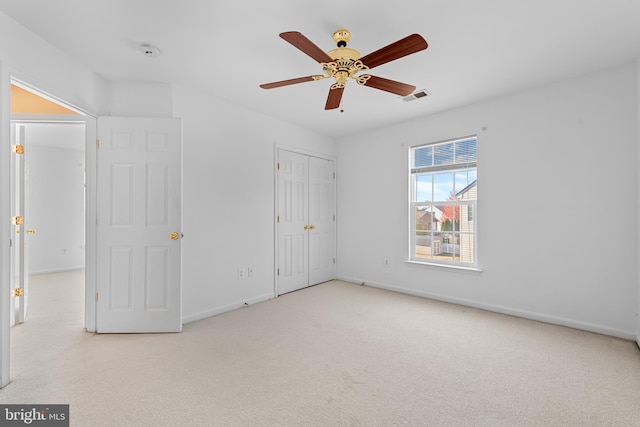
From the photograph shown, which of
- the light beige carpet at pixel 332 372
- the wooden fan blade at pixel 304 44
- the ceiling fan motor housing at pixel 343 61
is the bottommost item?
the light beige carpet at pixel 332 372

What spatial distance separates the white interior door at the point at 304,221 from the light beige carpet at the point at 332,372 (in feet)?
4.14

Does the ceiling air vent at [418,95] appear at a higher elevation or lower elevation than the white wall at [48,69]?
higher

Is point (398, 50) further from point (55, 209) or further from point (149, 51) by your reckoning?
point (55, 209)

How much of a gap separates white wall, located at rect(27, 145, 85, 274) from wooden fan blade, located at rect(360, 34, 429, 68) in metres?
Answer: 7.10

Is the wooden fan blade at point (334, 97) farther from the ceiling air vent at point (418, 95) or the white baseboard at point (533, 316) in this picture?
the white baseboard at point (533, 316)

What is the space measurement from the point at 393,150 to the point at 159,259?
3.54 meters

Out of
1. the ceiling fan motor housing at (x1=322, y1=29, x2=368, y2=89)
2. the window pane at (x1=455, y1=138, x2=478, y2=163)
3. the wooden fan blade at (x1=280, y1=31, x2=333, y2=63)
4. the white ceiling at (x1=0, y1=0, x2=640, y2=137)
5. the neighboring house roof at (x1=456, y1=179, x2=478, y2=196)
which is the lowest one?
the neighboring house roof at (x1=456, y1=179, x2=478, y2=196)

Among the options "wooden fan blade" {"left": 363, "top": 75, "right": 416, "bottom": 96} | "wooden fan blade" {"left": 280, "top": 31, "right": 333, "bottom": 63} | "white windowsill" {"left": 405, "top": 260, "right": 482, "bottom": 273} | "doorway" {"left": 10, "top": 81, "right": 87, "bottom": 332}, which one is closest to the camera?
"wooden fan blade" {"left": 280, "top": 31, "right": 333, "bottom": 63}

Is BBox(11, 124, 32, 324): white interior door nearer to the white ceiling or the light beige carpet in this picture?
the light beige carpet

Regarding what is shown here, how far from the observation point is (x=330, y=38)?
7.65 ft

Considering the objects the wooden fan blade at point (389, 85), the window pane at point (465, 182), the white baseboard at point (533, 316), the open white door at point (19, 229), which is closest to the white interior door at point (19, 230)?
the open white door at point (19, 229)

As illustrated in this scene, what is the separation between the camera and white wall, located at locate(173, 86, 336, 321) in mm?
3311

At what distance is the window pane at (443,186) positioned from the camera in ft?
13.4

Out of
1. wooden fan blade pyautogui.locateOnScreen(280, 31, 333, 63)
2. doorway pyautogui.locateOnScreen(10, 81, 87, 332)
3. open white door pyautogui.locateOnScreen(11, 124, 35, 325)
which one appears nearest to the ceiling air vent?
wooden fan blade pyautogui.locateOnScreen(280, 31, 333, 63)
